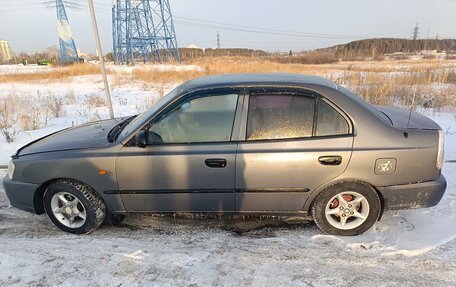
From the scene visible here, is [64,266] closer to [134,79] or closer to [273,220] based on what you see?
[273,220]

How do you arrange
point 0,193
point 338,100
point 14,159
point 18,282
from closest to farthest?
point 18,282 < point 338,100 < point 14,159 < point 0,193

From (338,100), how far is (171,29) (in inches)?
1602

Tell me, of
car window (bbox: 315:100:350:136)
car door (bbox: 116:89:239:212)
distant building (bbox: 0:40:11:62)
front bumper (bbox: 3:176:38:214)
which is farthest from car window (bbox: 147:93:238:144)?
distant building (bbox: 0:40:11:62)

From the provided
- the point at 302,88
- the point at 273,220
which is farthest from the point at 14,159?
the point at 302,88

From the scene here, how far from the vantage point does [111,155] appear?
3.10m

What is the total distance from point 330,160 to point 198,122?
1.34m

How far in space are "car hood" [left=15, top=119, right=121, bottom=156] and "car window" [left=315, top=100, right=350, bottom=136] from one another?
2167 millimetres

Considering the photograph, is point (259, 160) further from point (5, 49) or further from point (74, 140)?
point (5, 49)

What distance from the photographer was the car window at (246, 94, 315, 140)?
9.75 ft

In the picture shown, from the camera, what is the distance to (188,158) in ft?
9.82

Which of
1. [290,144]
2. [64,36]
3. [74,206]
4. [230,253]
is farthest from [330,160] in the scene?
[64,36]

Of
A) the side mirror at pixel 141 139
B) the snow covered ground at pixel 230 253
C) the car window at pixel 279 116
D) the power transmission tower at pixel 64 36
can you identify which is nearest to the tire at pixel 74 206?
the snow covered ground at pixel 230 253

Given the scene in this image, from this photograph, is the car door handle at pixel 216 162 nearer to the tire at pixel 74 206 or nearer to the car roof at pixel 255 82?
the car roof at pixel 255 82

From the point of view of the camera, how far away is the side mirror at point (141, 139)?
300cm
